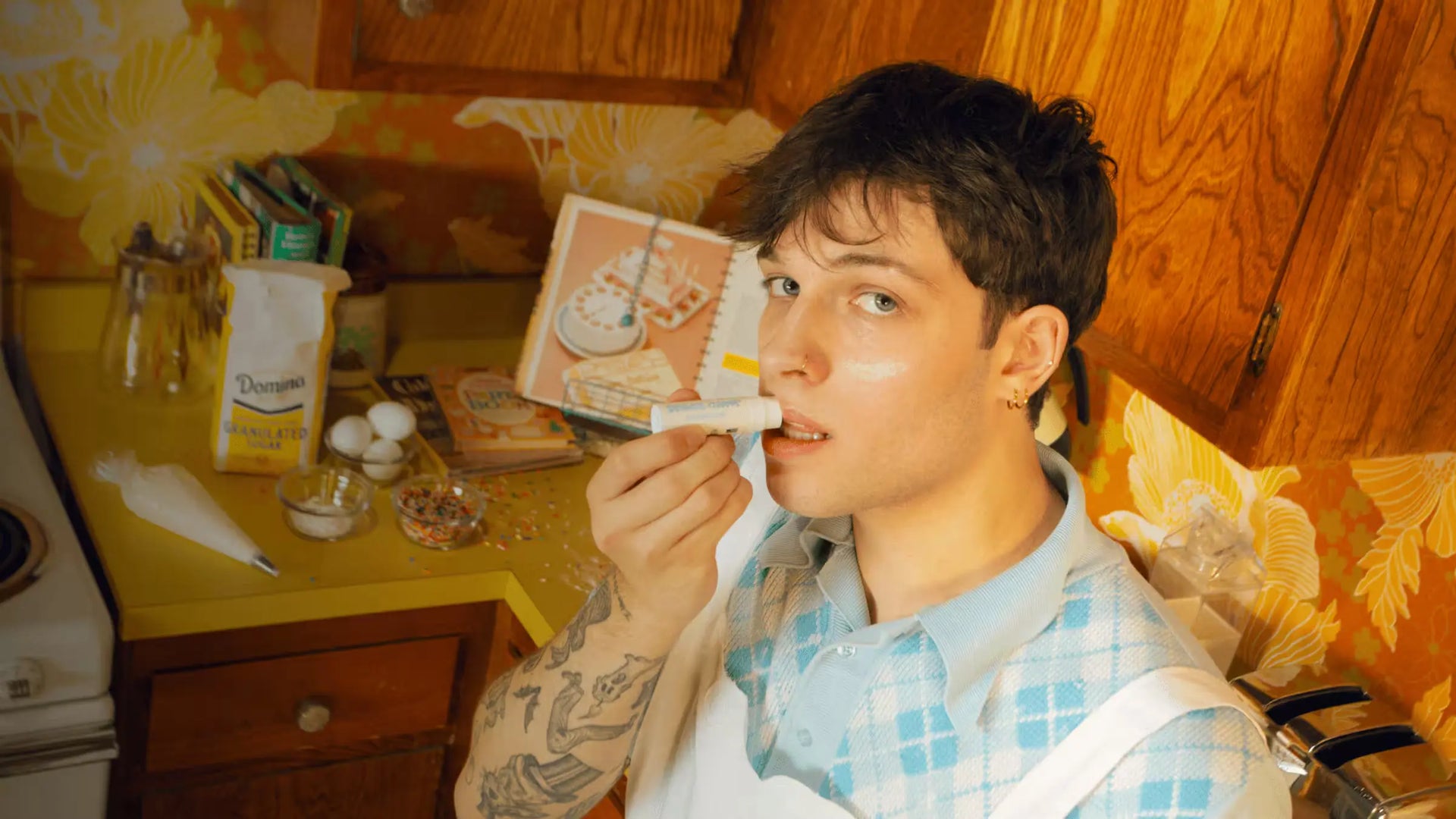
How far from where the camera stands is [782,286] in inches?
48.7

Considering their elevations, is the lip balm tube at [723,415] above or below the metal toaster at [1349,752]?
above

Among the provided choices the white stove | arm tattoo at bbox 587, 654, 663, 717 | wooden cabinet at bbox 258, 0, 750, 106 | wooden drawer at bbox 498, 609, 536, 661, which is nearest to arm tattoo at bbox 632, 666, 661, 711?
arm tattoo at bbox 587, 654, 663, 717

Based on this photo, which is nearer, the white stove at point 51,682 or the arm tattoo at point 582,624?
the arm tattoo at point 582,624

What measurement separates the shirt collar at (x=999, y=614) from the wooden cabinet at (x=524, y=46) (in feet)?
3.47

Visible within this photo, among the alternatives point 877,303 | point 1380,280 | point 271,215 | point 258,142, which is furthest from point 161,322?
point 1380,280

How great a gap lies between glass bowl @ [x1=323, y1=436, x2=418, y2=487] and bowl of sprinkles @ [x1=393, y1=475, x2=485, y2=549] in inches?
1.9

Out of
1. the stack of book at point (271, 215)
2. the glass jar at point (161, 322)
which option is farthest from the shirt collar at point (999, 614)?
the glass jar at point (161, 322)

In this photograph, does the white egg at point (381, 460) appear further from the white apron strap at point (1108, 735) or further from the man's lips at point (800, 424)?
the white apron strap at point (1108, 735)

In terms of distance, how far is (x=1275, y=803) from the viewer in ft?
3.32

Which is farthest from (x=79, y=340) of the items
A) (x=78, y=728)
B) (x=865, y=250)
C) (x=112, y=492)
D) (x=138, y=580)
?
(x=865, y=250)

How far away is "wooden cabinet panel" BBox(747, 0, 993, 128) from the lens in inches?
64.2

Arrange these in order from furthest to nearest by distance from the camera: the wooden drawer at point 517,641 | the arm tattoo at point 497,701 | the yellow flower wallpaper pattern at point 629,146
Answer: the yellow flower wallpaper pattern at point 629,146 → the wooden drawer at point 517,641 → the arm tattoo at point 497,701

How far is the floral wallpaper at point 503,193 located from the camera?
5.01 ft

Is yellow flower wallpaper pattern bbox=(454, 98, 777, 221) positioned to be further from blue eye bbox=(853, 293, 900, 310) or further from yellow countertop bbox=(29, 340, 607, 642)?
blue eye bbox=(853, 293, 900, 310)
